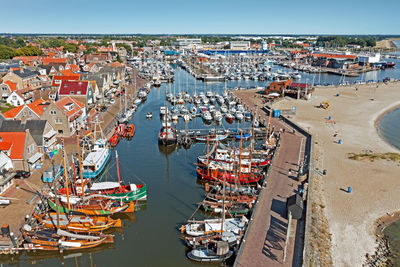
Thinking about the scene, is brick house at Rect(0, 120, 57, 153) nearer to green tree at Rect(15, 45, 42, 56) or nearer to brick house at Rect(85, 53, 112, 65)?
brick house at Rect(85, 53, 112, 65)

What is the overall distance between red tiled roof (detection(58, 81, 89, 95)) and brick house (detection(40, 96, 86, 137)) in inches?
324

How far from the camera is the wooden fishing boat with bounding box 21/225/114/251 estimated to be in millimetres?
25188

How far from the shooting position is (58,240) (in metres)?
25.3

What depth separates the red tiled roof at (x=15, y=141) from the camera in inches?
1358

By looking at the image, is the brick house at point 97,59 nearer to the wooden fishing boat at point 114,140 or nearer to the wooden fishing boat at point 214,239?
the wooden fishing boat at point 114,140

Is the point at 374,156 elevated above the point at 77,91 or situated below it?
below

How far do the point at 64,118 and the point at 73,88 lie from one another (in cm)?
1605

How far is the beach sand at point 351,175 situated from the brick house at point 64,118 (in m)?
37.5

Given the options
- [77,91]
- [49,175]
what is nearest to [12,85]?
[77,91]

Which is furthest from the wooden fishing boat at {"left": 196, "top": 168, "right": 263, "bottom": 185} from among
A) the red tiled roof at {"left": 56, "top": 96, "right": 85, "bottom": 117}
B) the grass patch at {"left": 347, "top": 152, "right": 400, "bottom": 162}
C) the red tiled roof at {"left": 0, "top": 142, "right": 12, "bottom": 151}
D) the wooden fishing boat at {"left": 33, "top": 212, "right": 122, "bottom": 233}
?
the red tiled roof at {"left": 56, "top": 96, "right": 85, "bottom": 117}

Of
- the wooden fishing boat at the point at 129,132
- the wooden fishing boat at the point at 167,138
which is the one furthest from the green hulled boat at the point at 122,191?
the wooden fishing boat at the point at 129,132

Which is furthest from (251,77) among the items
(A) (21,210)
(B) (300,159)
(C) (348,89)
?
(A) (21,210)

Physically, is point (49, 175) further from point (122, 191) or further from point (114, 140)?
point (114, 140)

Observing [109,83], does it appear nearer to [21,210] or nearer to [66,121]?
[66,121]
